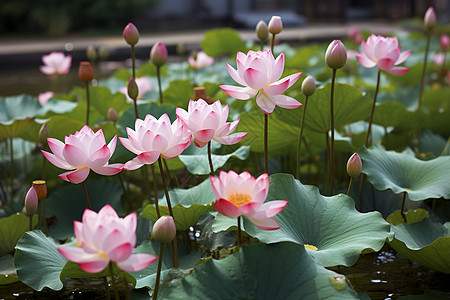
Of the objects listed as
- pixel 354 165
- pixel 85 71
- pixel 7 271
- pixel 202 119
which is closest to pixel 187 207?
pixel 202 119

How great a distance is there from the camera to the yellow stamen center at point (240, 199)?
0.66 metres

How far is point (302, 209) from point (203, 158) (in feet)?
0.94

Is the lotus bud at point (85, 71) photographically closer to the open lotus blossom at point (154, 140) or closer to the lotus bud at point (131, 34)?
the lotus bud at point (131, 34)

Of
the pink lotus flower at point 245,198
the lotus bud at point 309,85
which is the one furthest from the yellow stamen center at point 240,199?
the lotus bud at point 309,85

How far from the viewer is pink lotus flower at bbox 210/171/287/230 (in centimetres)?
64

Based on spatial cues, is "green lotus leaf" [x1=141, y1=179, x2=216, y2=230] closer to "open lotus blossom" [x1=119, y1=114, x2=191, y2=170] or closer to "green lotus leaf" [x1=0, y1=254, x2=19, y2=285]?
"open lotus blossom" [x1=119, y1=114, x2=191, y2=170]

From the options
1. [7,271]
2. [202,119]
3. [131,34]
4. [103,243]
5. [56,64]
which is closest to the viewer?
[103,243]

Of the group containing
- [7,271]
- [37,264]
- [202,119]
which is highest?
[202,119]

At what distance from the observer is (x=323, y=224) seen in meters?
0.84

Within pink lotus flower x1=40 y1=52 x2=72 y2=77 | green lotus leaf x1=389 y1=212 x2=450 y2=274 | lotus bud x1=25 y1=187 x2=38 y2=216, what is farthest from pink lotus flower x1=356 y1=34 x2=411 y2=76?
pink lotus flower x1=40 y1=52 x2=72 y2=77

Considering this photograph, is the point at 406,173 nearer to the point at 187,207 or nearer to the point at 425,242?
the point at 425,242

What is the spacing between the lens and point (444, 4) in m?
11.0

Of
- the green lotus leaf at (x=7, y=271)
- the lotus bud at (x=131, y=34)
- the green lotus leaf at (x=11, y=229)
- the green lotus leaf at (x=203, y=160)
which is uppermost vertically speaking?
the lotus bud at (x=131, y=34)

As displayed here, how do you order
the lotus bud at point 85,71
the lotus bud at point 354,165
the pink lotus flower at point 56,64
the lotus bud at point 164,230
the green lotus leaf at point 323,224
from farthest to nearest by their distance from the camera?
the pink lotus flower at point 56,64
the lotus bud at point 85,71
the lotus bud at point 354,165
the green lotus leaf at point 323,224
the lotus bud at point 164,230
